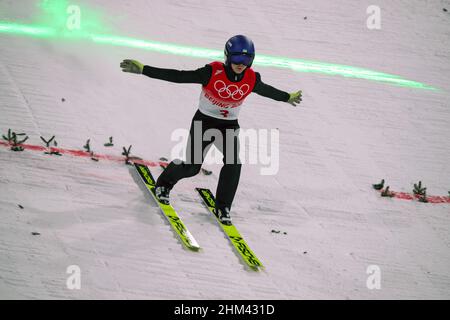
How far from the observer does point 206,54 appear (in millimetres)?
10547

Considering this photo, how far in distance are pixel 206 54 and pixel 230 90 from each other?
3991 millimetres

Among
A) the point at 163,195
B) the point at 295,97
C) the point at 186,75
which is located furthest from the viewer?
the point at 295,97

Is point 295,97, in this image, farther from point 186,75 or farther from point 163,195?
point 163,195

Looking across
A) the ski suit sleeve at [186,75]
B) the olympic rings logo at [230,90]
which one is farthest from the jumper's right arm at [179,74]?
the olympic rings logo at [230,90]

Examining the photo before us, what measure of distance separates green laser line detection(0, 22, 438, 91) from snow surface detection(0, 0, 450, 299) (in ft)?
0.60

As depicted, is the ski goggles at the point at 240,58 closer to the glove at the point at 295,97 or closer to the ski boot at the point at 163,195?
the glove at the point at 295,97

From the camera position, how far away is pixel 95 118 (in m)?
8.74

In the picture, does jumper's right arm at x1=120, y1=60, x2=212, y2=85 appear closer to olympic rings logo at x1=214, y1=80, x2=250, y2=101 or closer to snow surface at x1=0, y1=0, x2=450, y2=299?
olympic rings logo at x1=214, y1=80, x2=250, y2=101

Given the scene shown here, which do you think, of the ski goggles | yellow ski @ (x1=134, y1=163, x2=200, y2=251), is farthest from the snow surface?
the ski goggles

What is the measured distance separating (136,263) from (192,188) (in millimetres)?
1763

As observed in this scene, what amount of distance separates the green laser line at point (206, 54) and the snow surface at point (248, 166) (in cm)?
18

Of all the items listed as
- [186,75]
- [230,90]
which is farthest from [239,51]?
[186,75]

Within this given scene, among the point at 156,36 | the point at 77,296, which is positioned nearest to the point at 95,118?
the point at 156,36

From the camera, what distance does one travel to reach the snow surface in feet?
20.3
